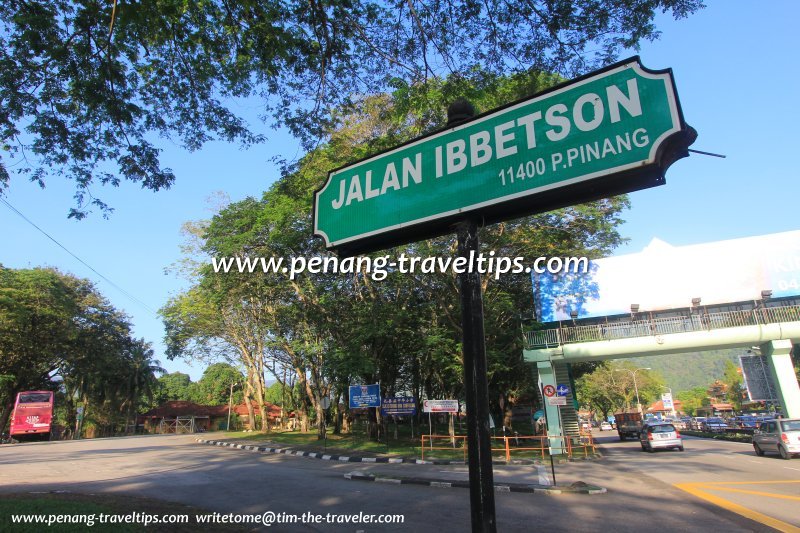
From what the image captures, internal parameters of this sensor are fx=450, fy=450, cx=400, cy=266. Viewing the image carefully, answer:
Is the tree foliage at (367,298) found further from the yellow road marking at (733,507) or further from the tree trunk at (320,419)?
the yellow road marking at (733,507)

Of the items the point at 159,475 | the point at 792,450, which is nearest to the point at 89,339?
the point at 159,475

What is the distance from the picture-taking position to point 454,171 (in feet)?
7.89

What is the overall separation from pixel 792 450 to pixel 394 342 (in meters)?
16.2

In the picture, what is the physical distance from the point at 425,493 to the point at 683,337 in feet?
51.7

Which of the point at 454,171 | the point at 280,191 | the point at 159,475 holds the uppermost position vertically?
the point at 280,191

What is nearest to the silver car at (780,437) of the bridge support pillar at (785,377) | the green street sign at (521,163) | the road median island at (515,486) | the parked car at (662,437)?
the parked car at (662,437)

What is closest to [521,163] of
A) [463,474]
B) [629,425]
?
[463,474]

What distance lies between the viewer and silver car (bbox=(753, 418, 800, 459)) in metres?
14.5

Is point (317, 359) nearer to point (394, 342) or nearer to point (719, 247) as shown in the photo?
point (394, 342)

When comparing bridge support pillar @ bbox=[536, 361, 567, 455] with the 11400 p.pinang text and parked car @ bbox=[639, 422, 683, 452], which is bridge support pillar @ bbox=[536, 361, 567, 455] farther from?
the 11400 p.pinang text

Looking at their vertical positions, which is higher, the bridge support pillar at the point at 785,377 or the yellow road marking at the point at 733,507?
the bridge support pillar at the point at 785,377

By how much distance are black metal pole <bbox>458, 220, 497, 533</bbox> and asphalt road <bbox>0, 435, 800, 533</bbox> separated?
15.4ft

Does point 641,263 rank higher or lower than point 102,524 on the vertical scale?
higher

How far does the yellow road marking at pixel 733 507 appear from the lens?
605cm
